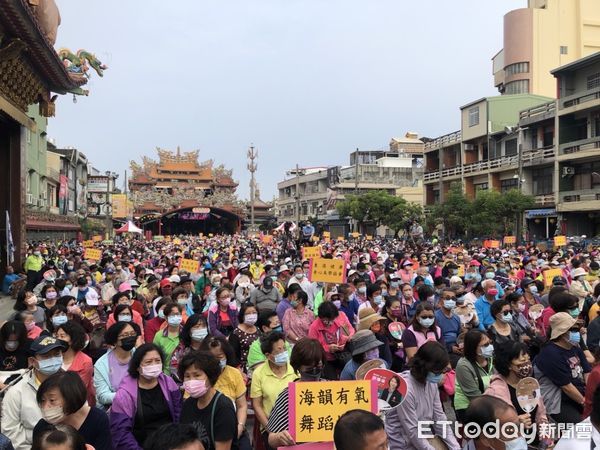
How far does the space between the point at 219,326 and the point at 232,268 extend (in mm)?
5130

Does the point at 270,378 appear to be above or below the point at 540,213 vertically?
below

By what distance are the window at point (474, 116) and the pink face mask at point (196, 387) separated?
38.1m

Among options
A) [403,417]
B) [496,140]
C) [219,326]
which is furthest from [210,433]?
[496,140]

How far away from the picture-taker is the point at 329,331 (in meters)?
5.68

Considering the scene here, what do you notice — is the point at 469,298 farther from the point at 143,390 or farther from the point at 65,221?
the point at 65,221

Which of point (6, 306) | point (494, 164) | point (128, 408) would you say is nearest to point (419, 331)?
point (128, 408)

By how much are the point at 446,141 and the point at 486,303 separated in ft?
122

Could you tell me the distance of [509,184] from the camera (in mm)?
35062

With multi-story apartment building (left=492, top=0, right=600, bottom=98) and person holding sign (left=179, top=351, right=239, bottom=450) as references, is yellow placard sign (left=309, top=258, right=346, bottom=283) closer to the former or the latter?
person holding sign (left=179, top=351, right=239, bottom=450)

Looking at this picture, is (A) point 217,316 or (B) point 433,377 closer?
(B) point 433,377

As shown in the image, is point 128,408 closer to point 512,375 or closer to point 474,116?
point 512,375

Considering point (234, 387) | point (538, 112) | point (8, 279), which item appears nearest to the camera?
point (234, 387)

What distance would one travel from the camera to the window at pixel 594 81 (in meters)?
28.8

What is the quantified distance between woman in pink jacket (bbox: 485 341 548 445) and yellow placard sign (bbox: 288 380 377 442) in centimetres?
103
